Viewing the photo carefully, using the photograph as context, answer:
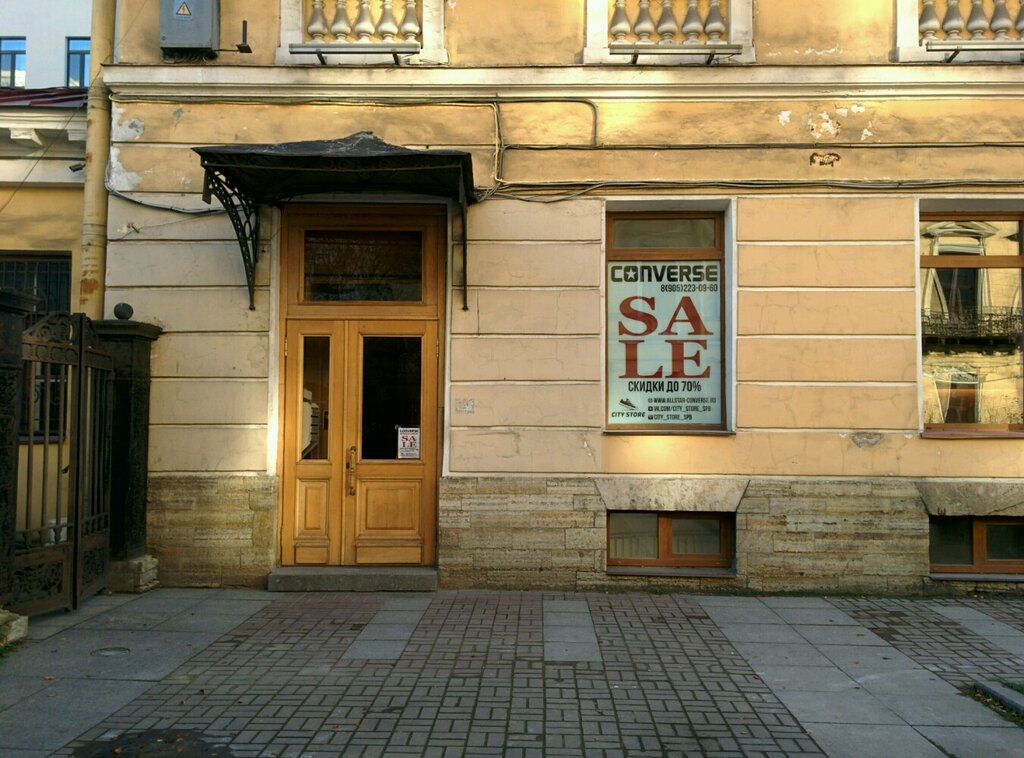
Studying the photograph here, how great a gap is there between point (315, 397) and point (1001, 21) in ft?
26.1

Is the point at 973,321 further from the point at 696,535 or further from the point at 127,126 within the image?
the point at 127,126

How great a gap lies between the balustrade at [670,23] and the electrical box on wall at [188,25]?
13.4ft

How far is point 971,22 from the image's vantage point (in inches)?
323

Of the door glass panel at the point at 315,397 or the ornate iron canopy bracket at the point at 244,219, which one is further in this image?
the door glass panel at the point at 315,397

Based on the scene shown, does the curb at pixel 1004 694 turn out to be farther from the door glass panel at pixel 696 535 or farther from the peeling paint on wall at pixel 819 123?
the peeling paint on wall at pixel 819 123

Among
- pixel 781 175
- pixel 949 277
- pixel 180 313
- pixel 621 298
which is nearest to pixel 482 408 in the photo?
pixel 621 298

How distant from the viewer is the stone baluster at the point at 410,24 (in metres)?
8.34

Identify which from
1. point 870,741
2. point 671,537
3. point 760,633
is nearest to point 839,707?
point 870,741

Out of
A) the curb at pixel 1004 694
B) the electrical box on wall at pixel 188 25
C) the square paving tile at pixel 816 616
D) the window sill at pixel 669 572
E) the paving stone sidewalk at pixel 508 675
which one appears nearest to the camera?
the paving stone sidewalk at pixel 508 675

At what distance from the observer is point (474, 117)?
27.4ft

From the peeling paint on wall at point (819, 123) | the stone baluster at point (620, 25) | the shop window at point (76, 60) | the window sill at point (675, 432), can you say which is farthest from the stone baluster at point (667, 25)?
the shop window at point (76, 60)

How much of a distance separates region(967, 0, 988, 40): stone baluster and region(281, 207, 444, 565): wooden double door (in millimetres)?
5754

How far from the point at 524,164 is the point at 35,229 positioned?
5.71 m

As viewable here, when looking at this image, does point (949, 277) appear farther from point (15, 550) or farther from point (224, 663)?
point (15, 550)
